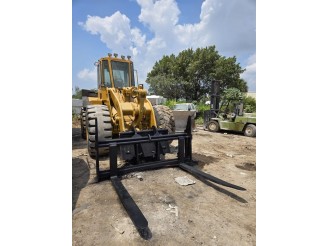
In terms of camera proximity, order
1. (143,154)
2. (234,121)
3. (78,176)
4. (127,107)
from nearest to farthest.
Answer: (78,176) → (143,154) → (127,107) → (234,121)

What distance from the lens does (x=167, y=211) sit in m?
2.68

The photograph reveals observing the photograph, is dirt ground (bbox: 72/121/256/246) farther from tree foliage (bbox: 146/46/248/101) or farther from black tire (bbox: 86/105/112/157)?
tree foliage (bbox: 146/46/248/101)

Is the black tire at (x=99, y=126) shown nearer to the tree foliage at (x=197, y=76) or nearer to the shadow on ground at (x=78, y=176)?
the shadow on ground at (x=78, y=176)

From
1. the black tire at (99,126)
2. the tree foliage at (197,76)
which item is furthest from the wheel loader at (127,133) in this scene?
the tree foliage at (197,76)

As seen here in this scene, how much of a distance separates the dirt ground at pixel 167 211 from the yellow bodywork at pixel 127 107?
127 cm

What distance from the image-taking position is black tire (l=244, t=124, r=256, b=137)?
9.55 meters

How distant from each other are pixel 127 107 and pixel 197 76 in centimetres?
2295

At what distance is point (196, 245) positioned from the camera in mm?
2104

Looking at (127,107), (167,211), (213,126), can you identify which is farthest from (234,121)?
(167,211)

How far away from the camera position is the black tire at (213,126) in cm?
1086

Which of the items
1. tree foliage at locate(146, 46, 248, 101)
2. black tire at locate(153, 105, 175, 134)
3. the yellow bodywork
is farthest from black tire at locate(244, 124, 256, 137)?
tree foliage at locate(146, 46, 248, 101)

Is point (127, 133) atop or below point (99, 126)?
below

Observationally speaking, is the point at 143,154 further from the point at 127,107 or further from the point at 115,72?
the point at 115,72

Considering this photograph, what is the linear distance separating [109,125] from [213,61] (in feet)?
81.4
